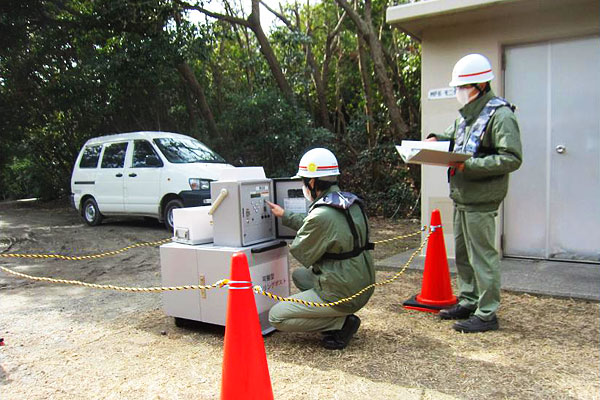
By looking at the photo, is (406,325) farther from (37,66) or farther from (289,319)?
(37,66)

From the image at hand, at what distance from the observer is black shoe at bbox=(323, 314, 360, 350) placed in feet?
12.3

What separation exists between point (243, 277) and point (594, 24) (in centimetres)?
506

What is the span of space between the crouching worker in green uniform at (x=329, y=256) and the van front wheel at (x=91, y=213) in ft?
25.9

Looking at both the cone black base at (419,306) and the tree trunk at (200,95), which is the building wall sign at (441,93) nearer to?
the cone black base at (419,306)

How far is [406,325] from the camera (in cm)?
425

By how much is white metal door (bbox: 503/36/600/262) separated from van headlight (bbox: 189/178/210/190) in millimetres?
5070

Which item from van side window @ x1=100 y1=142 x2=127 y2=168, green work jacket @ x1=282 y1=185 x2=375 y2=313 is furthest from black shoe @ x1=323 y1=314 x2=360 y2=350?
van side window @ x1=100 y1=142 x2=127 y2=168

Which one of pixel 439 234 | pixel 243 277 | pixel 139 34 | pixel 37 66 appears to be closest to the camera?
pixel 243 277

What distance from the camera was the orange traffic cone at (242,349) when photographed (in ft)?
8.64

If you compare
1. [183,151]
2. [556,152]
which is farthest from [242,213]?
[183,151]

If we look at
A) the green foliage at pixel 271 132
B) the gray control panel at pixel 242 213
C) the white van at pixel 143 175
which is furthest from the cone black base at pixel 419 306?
the green foliage at pixel 271 132

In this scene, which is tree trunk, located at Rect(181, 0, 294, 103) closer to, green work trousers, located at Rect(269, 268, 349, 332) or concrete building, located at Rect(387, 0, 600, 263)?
concrete building, located at Rect(387, 0, 600, 263)

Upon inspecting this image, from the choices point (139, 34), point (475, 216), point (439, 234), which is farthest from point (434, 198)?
point (139, 34)

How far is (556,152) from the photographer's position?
584 centimetres
